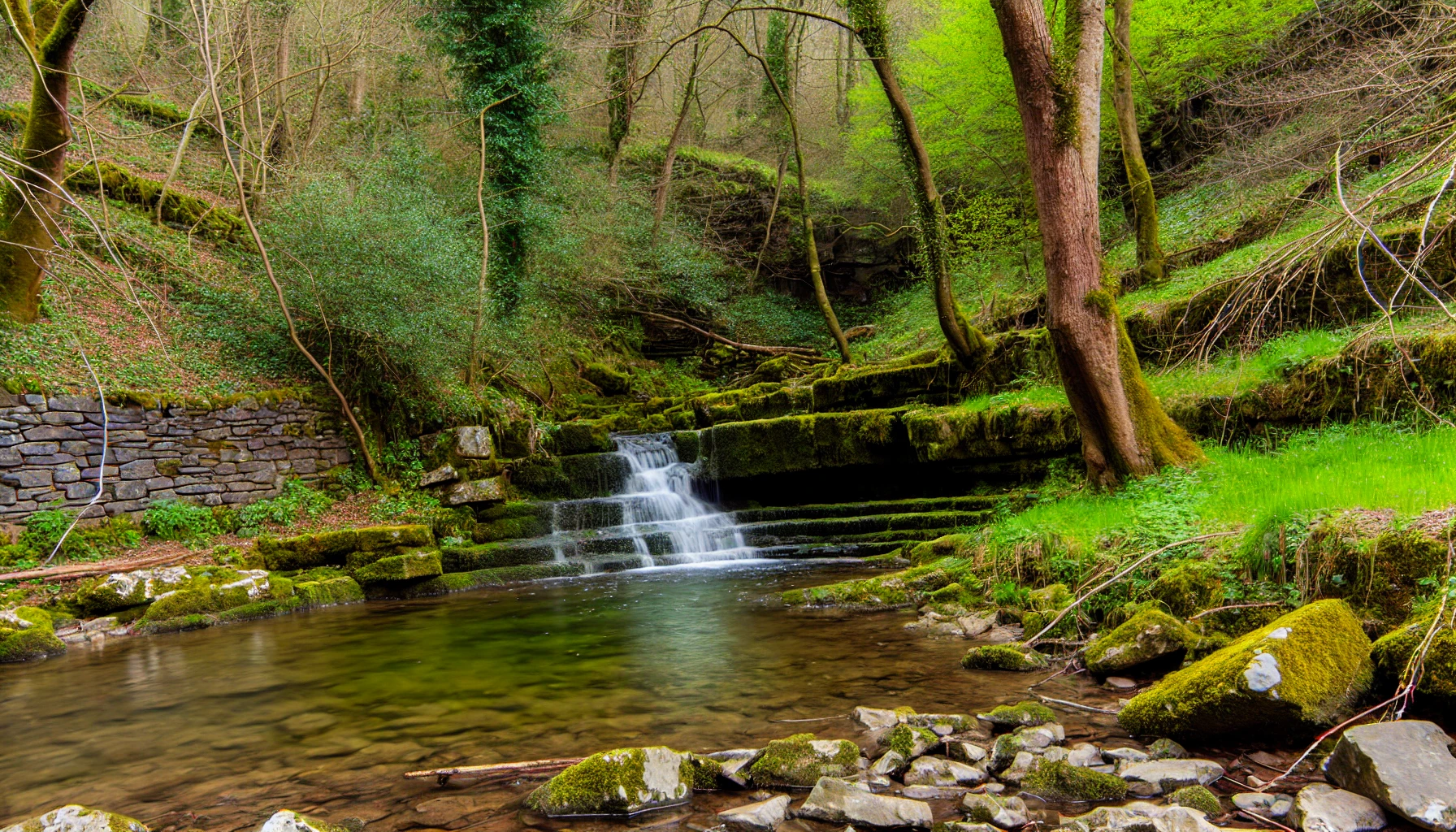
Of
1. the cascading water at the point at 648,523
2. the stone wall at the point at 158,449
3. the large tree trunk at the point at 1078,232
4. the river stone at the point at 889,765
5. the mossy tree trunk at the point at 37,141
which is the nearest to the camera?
the river stone at the point at 889,765

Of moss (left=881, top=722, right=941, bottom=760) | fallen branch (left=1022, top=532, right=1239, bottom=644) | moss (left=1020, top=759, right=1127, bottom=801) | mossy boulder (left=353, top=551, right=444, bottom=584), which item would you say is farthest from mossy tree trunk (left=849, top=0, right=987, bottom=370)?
moss (left=1020, top=759, right=1127, bottom=801)

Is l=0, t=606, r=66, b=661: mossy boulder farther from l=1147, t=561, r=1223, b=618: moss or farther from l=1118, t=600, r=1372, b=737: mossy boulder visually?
l=1147, t=561, r=1223, b=618: moss

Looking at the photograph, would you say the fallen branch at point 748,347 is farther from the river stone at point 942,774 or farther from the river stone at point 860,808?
the river stone at point 860,808

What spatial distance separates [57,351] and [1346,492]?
13640 mm

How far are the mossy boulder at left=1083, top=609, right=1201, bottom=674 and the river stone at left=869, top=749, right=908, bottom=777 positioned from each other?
4.98 ft

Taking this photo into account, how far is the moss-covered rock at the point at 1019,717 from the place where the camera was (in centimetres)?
330

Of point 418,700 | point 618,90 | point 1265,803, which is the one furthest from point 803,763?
point 618,90

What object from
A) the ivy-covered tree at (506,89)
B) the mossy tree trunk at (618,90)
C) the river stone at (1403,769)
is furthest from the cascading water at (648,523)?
the mossy tree trunk at (618,90)

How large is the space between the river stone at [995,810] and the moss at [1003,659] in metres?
1.82

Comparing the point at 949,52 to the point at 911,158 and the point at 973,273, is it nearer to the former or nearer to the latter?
the point at 973,273

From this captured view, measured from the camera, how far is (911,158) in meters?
11.2

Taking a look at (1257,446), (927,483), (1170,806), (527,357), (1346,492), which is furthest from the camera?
(527,357)

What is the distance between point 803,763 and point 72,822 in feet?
8.18

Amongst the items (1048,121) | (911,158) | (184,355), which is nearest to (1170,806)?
(1048,121)
